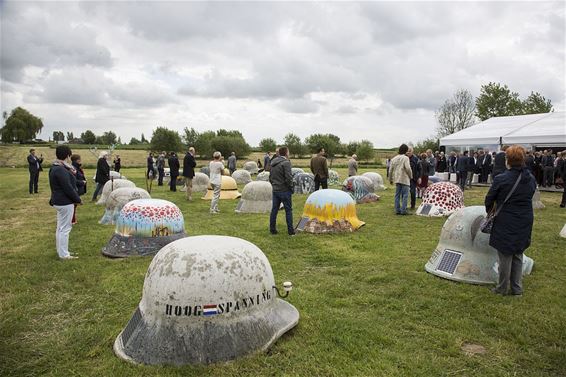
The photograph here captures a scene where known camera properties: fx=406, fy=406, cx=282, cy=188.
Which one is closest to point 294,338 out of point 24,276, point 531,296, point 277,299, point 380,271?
point 277,299

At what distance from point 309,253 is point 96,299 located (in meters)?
4.16

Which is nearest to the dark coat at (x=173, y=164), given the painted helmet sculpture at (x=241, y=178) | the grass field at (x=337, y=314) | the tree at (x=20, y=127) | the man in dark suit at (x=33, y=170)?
the painted helmet sculpture at (x=241, y=178)

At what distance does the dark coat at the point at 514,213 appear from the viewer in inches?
221

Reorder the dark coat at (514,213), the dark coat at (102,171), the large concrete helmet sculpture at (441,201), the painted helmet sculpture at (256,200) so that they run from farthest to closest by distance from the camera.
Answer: the dark coat at (102,171), the painted helmet sculpture at (256,200), the large concrete helmet sculpture at (441,201), the dark coat at (514,213)

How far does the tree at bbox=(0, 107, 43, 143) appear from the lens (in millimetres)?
90500

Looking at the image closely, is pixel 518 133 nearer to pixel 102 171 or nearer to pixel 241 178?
pixel 241 178

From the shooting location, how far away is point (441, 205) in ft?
42.9

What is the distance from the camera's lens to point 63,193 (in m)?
7.75

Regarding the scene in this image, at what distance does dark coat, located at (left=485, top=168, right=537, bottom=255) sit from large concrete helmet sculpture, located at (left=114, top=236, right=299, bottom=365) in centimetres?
347

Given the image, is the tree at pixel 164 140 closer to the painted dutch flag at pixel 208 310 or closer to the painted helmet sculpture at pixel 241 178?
the painted helmet sculpture at pixel 241 178

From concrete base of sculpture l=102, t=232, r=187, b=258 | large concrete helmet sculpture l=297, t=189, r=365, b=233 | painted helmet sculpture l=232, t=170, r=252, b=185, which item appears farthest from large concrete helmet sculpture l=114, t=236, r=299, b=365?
painted helmet sculpture l=232, t=170, r=252, b=185

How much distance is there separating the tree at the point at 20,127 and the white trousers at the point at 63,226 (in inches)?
3906

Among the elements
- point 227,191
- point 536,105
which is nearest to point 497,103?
point 536,105

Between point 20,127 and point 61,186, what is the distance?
100783 millimetres
